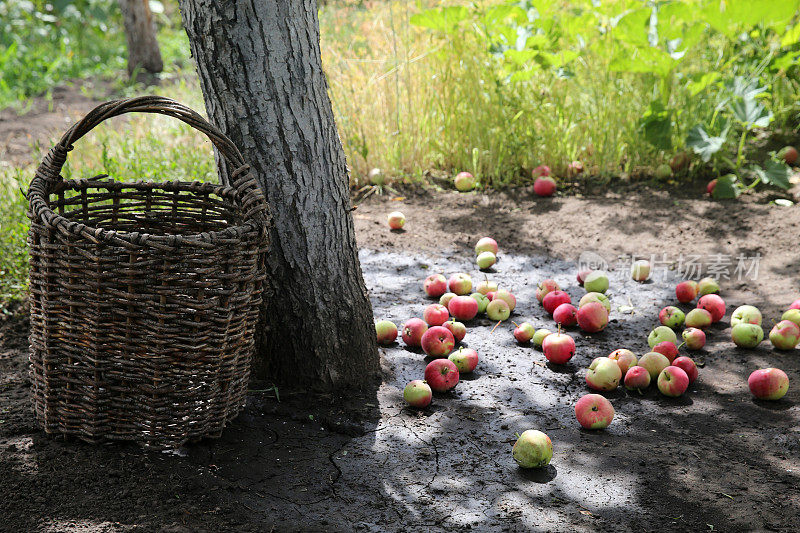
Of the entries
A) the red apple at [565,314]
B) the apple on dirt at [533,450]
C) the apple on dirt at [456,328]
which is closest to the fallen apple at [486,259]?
the red apple at [565,314]

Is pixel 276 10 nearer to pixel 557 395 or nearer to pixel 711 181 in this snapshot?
pixel 557 395

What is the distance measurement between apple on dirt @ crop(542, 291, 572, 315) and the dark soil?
0.27ft

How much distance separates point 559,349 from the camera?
9.23 feet

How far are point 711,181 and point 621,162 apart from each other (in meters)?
0.68

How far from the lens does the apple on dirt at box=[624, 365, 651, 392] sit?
2.64m

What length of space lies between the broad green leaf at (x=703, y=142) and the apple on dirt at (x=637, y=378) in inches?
86.1

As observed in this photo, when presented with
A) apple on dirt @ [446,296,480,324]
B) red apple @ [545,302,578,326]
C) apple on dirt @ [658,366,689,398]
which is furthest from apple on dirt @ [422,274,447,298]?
apple on dirt @ [658,366,689,398]

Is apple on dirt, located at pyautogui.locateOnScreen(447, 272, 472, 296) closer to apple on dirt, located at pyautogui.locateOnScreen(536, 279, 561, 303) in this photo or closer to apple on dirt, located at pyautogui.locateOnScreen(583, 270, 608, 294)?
apple on dirt, located at pyautogui.locateOnScreen(536, 279, 561, 303)

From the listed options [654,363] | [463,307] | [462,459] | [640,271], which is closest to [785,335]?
[654,363]

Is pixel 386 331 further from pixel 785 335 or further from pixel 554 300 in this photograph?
pixel 785 335

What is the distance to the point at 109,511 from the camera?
1.82m

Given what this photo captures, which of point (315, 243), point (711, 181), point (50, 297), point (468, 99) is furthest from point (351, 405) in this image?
point (711, 181)

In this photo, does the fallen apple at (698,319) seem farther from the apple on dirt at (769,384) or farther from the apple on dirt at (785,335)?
the apple on dirt at (769,384)

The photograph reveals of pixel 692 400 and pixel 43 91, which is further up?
pixel 43 91
